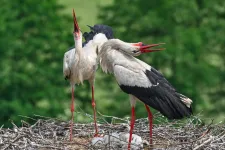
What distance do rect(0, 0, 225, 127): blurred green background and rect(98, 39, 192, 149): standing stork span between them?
5.94 m

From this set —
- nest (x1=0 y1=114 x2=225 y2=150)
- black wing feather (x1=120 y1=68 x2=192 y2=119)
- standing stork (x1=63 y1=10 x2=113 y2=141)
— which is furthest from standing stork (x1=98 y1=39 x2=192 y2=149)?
standing stork (x1=63 y1=10 x2=113 y2=141)

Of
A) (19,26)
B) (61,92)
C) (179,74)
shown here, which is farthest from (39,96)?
(179,74)

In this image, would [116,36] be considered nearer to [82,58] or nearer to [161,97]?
[82,58]

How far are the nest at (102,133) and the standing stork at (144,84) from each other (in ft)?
1.46

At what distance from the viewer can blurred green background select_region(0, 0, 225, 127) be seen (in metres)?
16.9

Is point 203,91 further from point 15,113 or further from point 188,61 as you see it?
point 15,113

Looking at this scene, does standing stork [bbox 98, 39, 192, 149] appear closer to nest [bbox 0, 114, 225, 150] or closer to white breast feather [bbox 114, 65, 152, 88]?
white breast feather [bbox 114, 65, 152, 88]

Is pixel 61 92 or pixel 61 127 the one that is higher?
pixel 61 92

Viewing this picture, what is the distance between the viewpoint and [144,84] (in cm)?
968

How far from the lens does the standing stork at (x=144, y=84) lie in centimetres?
956

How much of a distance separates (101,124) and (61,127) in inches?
25.3

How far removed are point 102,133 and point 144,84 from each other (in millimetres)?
1628

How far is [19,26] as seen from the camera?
17.1m

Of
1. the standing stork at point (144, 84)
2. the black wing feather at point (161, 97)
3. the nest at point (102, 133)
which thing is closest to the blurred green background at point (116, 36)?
the nest at point (102, 133)
